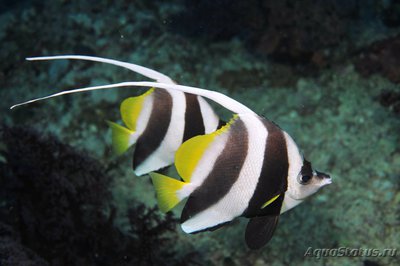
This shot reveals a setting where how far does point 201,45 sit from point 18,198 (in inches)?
130

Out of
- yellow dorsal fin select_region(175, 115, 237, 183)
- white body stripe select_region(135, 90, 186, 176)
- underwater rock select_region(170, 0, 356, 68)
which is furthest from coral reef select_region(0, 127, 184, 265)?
underwater rock select_region(170, 0, 356, 68)

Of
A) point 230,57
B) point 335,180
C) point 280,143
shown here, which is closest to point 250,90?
point 230,57

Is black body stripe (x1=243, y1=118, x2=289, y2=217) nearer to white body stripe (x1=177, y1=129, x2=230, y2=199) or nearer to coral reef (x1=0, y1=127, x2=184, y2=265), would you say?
white body stripe (x1=177, y1=129, x2=230, y2=199)

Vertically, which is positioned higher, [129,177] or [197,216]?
[197,216]

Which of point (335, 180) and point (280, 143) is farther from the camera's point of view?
point (335, 180)

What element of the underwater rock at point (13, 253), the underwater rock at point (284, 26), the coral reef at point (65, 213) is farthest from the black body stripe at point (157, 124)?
the underwater rock at point (284, 26)

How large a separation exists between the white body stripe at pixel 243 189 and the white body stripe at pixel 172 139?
0.62 metres

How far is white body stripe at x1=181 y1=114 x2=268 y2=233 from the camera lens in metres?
1.78

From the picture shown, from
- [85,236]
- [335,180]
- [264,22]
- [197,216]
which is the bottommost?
[85,236]

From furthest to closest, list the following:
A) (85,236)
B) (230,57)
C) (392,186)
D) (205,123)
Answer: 1. (230,57)
2. (392,186)
3. (85,236)
4. (205,123)

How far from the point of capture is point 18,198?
3646mm

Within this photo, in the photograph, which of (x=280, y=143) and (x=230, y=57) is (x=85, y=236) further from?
(x=230, y=57)

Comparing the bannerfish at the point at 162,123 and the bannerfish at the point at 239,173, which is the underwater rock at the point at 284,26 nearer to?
the bannerfish at the point at 162,123

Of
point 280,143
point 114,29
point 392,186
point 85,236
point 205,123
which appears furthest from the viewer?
point 114,29
